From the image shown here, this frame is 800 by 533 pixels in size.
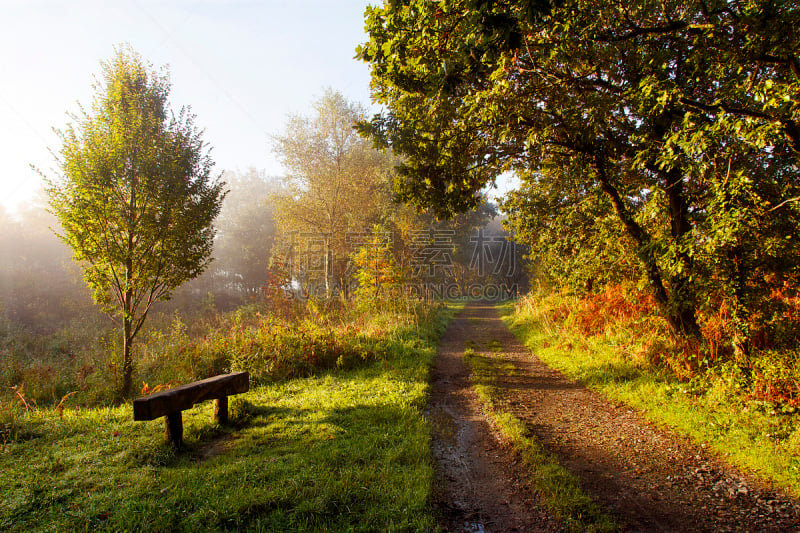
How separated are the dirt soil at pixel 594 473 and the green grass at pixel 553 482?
0.38ft

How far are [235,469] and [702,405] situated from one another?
6.64 meters

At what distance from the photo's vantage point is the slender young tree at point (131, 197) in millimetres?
6895

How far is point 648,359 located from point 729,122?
4878mm

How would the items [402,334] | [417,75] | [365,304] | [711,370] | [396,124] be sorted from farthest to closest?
[365,304], [402,334], [396,124], [711,370], [417,75]

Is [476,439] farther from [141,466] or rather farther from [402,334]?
[402,334]

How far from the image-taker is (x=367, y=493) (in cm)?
322

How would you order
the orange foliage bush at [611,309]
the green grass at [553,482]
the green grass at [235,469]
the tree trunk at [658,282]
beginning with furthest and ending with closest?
the orange foliage bush at [611,309]
the tree trunk at [658,282]
the green grass at [553,482]
the green grass at [235,469]

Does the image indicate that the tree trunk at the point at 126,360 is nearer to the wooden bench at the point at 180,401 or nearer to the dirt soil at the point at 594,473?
the wooden bench at the point at 180,401

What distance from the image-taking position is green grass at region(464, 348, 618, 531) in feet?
9.79

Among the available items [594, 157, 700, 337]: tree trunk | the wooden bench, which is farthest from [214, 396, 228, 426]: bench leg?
[594, 157, 700, 337]: tree trunk

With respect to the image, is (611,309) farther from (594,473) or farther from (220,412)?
(220,412)

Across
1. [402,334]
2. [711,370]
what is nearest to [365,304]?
[402,334]

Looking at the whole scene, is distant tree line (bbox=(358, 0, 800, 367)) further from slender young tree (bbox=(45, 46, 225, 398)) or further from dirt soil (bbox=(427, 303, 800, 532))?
slender young tree (bbox=(45, 46, 225, 398))

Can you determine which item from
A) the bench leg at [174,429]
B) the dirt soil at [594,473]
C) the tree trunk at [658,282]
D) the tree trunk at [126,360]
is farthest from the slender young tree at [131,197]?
the tree trunk at [658,282]
